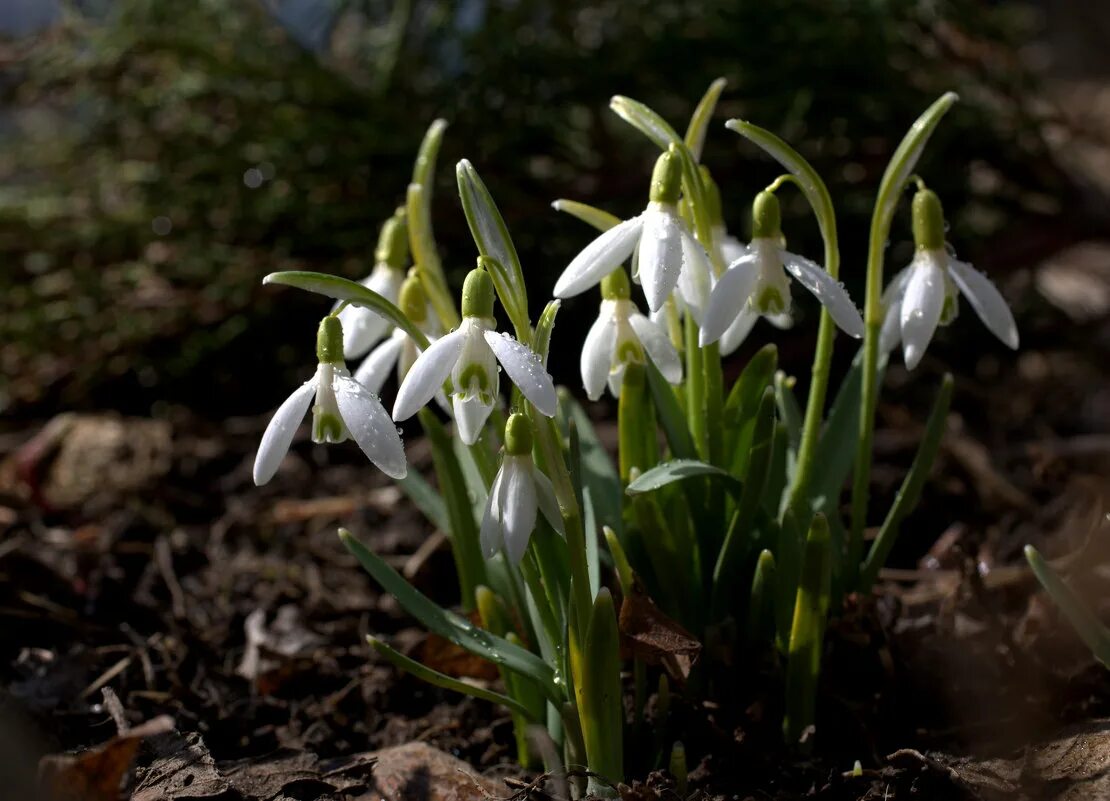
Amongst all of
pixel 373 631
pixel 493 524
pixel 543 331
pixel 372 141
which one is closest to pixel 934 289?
pixel 543 331

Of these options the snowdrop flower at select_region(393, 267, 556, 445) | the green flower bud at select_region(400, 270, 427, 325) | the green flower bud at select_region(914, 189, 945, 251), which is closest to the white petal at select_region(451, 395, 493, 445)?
the snowdrop flower at select_region(393, 267, 556, 445)

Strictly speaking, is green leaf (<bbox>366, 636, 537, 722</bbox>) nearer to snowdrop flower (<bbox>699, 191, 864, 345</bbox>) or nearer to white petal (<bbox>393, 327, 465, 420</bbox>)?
white petal (<bbox>393, 327, 465, 420</bbox>)

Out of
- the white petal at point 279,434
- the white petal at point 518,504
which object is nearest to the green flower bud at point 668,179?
the white petal at point 518,504

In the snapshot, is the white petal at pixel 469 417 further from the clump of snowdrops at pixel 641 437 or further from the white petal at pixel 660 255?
the white petal at pixel 660 255

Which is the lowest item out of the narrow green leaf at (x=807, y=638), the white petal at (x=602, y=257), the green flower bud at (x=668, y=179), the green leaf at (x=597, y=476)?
the narrow green leaf at (x=807, y=638)

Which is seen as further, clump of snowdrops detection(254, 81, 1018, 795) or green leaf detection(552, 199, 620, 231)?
green leaf detection(552, 199, 620, 231)

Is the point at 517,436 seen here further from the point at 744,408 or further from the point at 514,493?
the point at 744,408
